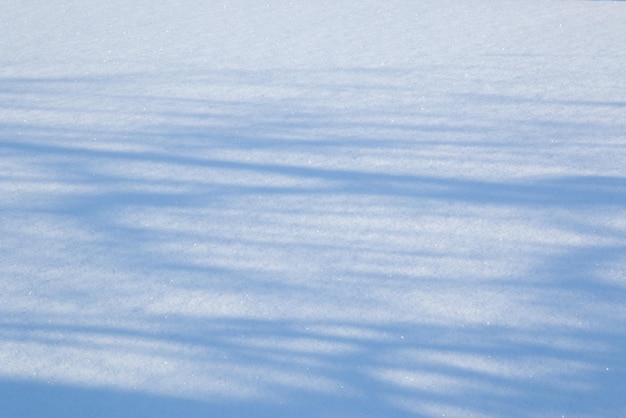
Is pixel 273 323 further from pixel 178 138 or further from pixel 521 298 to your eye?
pixel 178 138

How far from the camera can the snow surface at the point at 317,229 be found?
167cm

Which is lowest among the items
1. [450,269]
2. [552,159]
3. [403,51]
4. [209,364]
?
[209,364]

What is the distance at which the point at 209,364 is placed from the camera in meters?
1.72

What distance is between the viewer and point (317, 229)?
2236 millimetres

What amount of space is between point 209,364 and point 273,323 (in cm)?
20

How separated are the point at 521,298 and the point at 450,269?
0.21 m

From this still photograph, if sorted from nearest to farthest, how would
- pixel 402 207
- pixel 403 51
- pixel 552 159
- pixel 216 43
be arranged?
pixel 402 207
pixel 552 159
pixel 403 51
pixel 216 43

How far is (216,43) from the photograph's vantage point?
4.03 meters

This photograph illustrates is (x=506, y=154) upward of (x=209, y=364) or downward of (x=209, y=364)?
upward

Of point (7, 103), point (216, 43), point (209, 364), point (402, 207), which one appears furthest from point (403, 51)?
point (209, 364)

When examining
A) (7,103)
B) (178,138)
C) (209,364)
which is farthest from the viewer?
(7,103)

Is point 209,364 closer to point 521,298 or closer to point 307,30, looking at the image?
point 521,298

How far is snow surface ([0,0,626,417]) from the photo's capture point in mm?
1669

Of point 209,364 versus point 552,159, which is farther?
point 552,159
